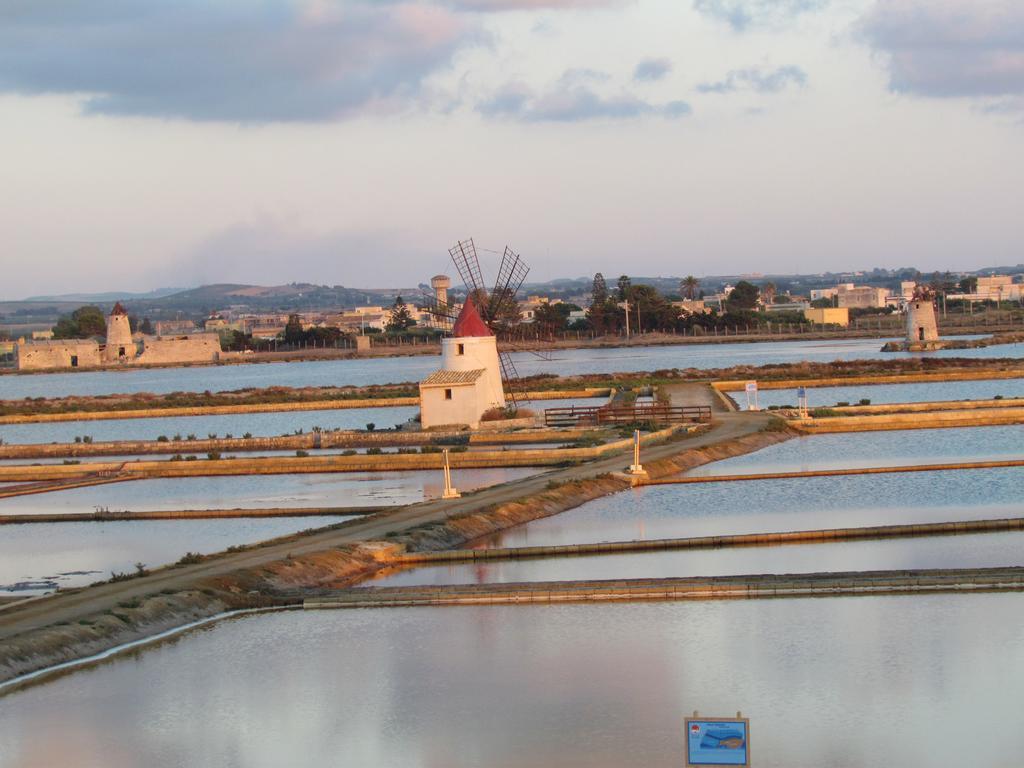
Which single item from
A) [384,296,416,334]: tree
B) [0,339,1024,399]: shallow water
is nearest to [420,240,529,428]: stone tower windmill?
[0,339,1024,399]: shallow water

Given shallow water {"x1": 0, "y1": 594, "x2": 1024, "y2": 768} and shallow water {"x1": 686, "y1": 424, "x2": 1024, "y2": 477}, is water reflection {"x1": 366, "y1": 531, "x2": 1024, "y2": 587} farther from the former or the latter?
shallow water {"x1": 686, "y1": 424, "x2": 1024, "y2": 477}

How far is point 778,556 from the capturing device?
1691 centimetres

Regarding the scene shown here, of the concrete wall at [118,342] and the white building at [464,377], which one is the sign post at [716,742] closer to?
the white building at [464,377]

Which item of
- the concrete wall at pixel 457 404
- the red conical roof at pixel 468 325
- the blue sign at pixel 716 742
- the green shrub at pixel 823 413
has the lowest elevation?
the green shrub at pixel 823 413

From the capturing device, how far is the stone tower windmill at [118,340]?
123m

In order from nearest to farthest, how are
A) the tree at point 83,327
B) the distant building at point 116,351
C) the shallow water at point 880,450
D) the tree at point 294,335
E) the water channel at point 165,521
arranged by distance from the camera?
the water channel at point 165,521, the shallow water at point 880,450, the distant building at point 116,351, the tree at point 294,335, the tree at point 83,327

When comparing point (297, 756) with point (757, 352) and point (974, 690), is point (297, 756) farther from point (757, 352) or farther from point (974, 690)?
point (757, 352)

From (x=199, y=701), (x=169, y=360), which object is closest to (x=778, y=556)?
(x=199, y=701)

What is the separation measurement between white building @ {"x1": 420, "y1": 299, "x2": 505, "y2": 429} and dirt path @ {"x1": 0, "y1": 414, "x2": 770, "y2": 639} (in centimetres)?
689

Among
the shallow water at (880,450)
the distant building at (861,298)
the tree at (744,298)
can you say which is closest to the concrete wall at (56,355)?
the tree at (744,298)

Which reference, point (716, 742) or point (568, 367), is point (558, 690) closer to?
point (716, 742)

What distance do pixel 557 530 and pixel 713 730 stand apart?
11753mm

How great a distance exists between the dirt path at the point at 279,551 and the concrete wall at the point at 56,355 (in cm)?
10191

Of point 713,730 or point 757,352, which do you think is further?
point 757,352
